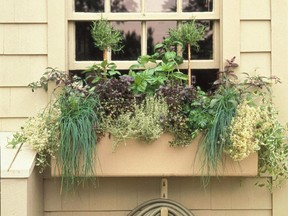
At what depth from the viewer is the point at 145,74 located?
327cm

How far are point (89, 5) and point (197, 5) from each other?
2.41 ft

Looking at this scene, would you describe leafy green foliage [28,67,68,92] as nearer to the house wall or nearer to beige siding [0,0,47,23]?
the house wall

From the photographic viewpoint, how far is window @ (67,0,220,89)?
3449 mm

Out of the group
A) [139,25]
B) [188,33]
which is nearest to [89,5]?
[139,25]

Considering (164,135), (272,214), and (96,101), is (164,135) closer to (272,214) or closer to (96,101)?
(96,101)

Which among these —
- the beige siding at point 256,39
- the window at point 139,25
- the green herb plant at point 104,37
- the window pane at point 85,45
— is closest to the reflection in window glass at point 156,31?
the window at point 139,25

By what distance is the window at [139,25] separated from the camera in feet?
11.3

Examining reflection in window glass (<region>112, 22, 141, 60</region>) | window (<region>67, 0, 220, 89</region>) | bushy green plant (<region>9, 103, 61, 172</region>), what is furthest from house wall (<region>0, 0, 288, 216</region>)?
reflection in window glass (<region>112, 22, 141, 60</region>)

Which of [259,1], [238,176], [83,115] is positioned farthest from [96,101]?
[259,1]

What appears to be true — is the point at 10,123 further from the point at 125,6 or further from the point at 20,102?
the point at 125,6

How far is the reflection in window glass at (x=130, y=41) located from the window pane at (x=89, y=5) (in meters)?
0.15

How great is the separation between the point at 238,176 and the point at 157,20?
1.17 m

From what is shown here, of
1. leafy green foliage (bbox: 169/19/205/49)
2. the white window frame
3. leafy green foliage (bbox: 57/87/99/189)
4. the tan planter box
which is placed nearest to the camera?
leafy green foliage (bbox: 57/87/99/189)

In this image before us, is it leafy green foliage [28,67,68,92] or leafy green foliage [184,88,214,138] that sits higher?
leafy green foliage [28,67,68,92]
